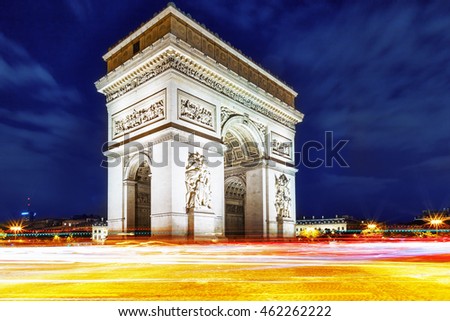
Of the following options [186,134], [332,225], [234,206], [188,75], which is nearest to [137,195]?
[186,134]

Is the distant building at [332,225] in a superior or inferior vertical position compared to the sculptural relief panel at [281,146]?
inferior

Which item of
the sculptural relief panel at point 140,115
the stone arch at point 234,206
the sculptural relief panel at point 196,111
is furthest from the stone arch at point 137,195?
the stone arch at point 234,206

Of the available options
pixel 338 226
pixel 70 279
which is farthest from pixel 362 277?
pixel 338 226

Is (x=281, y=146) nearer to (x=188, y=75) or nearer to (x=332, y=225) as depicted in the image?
(x=188, y=75)

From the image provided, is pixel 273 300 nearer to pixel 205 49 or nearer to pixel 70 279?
pixel 70 279

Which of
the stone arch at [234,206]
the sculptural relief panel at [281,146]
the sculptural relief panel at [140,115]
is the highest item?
the sculptural relief panel at [140,115]

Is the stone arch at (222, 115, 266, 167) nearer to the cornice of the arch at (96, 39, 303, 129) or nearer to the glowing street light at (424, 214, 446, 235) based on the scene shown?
the cornice of the arch at (96, 39, 303, 129)

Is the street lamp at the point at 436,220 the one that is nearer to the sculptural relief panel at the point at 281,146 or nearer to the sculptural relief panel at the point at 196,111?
the sculptural relief panel at the point at 281,146
